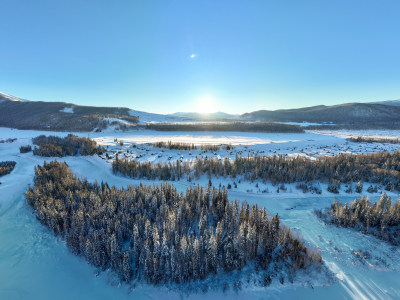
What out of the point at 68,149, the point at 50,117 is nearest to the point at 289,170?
the point at 68,149

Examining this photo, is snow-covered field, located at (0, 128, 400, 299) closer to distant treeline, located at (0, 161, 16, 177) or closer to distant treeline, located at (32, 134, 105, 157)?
distant treeline, located at (0, 161, 16, 177)

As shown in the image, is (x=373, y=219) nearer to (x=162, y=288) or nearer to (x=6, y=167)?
(x=162, y=288)

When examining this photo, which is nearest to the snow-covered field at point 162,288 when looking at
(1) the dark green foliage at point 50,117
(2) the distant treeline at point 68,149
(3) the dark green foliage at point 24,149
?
(2) the distant treeline at point 68,149

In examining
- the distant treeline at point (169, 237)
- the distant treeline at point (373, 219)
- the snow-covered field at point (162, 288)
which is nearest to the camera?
the snow-covered field at point (162, 288)

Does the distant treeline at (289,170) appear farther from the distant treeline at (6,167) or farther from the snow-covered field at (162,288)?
the distant treeline at (6,167)

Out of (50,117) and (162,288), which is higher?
(50,117)
